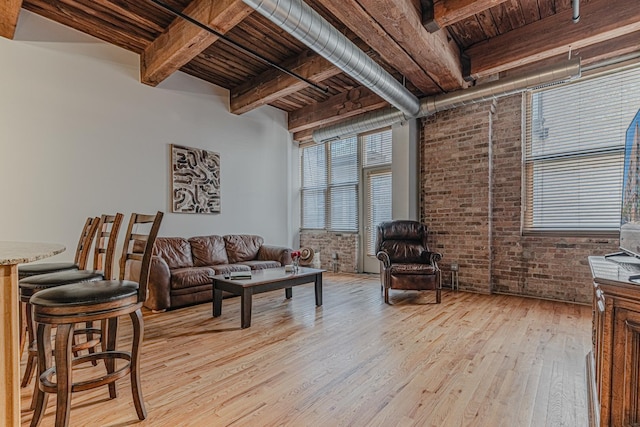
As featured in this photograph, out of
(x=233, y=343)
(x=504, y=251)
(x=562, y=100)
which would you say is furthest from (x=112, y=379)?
(x=562, y=100)

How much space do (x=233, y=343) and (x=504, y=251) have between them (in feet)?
12.8

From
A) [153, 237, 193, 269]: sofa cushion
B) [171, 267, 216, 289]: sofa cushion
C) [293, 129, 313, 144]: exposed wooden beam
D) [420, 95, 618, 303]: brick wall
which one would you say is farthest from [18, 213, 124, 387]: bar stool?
[293, 129, 313, 144]: exposed wooden beam

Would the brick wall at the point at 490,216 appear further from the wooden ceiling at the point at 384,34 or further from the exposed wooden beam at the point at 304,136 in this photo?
the exposed wooden beam at the point at 304,136

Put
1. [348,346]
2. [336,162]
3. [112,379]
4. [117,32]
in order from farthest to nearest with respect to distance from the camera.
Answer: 1. [336,162]
2. [117,32]
3. [348,346]
4. [112,379]

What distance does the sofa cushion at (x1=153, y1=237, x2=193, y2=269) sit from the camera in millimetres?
4285

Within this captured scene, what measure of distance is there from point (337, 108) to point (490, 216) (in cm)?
301

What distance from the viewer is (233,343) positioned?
9.08ft

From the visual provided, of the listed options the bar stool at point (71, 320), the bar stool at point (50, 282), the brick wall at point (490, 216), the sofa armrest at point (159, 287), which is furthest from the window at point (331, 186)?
the bar stool at point (71, 320)

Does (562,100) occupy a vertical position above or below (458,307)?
above

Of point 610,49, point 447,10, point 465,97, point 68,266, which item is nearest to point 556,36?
point 610,49

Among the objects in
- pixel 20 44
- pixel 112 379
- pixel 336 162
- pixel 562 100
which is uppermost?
pixel 20 44

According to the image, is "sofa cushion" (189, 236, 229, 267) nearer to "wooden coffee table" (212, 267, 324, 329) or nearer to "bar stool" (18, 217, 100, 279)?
"wooden coffee table" (212, 267, 324, 329)

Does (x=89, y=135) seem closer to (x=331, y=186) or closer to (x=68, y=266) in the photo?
(x=68, y=266)

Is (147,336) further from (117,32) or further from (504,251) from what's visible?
(504,251)
